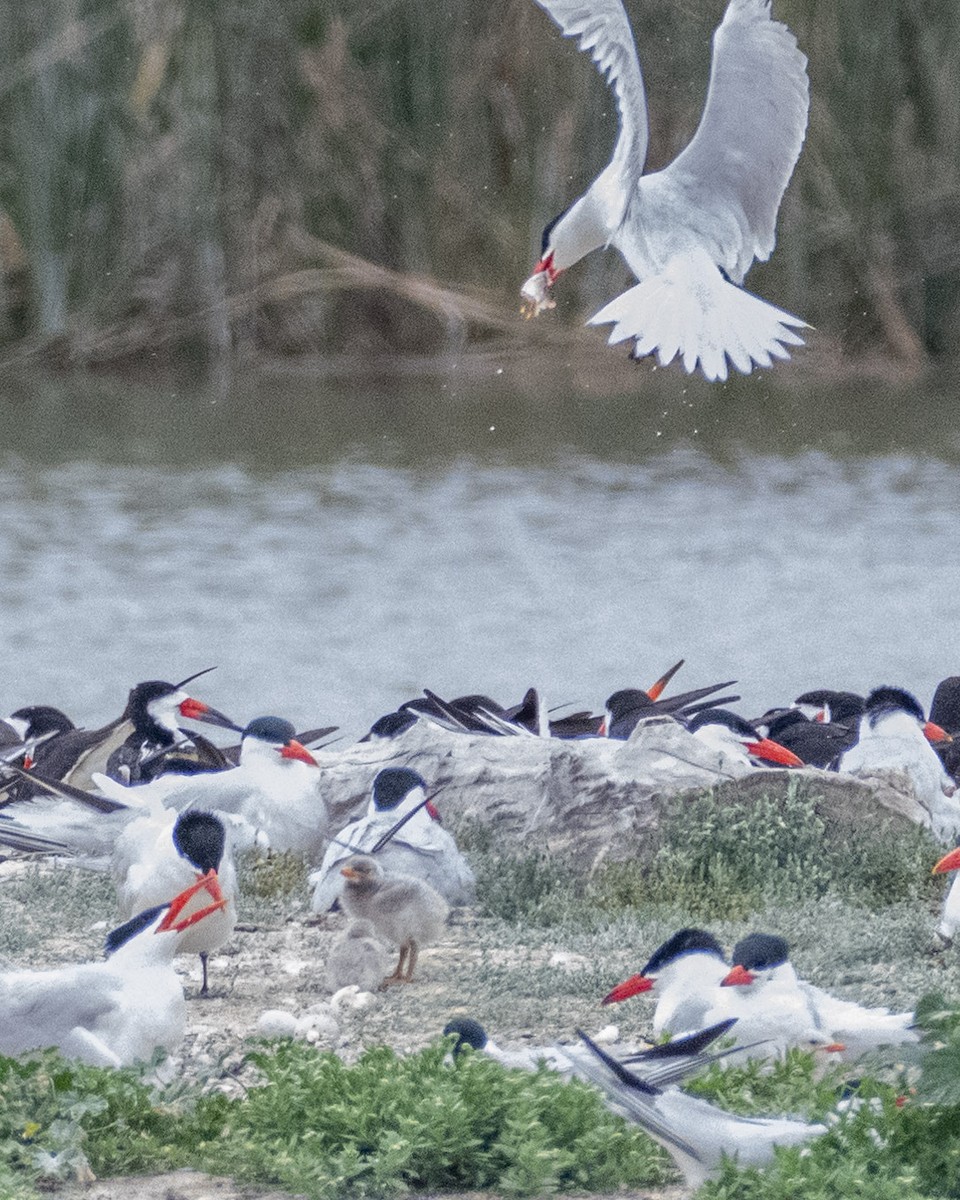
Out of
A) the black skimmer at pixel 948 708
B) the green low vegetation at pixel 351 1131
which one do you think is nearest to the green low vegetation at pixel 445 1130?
the green low vegetation at pixel 351 1131

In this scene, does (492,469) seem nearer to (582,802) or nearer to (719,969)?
(582,802)

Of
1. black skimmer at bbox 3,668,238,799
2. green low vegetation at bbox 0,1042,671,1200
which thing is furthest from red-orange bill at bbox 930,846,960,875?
black skimmer at bbox 3,668,238,799

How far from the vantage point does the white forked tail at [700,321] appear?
4.77m

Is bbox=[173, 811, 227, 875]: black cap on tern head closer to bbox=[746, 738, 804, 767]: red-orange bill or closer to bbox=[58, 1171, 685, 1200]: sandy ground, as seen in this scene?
bbox=[58, 1171, 685, 1200]: sandy ground

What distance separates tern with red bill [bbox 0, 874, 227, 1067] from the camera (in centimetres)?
445

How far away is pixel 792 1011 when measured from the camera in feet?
14.8

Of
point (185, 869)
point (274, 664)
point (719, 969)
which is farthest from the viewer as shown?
point (274, 664)

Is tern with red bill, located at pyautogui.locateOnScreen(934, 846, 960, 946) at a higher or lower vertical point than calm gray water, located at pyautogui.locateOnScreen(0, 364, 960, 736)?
higher

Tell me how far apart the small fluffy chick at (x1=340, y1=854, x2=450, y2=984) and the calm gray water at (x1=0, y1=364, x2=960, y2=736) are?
6078 millimetres

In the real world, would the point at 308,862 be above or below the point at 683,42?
below

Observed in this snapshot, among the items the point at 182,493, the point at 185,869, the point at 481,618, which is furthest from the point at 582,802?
the point at 182,493

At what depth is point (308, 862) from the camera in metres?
6.82

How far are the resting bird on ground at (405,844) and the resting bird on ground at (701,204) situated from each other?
4.70 ft

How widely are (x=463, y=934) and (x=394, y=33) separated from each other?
1398cm
